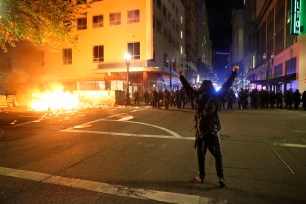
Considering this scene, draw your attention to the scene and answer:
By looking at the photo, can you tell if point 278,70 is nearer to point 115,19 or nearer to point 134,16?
point 134,16

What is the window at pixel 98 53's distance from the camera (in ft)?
133

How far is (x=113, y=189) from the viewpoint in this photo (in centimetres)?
508

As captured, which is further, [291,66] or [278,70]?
[278,70]

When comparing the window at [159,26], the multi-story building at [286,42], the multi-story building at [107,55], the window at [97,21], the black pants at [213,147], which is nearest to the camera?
the black pants at [213,147]

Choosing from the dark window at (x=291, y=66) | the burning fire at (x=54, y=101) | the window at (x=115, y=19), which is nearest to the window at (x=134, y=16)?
the window at (x=115, y=19)

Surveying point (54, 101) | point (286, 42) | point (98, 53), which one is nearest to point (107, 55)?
point (98, 53)

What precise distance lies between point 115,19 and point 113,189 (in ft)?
121

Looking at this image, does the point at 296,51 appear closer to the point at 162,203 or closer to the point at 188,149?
the point at 188,149

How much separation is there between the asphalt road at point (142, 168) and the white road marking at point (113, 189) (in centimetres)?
2

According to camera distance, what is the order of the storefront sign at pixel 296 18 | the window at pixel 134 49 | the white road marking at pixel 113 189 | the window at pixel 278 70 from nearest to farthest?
the white road marking at pixel 113 189
the storefront sign at pixel 296 18
the window at pixel 134 49
the window at pixel 278 70

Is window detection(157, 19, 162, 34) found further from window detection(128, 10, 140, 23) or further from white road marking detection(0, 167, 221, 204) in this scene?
white road marking detection(0, 167, 221, 204)

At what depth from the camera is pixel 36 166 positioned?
21.5 feet

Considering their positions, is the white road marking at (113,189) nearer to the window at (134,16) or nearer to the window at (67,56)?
the window at (134,16)

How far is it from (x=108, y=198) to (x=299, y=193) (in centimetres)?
325
